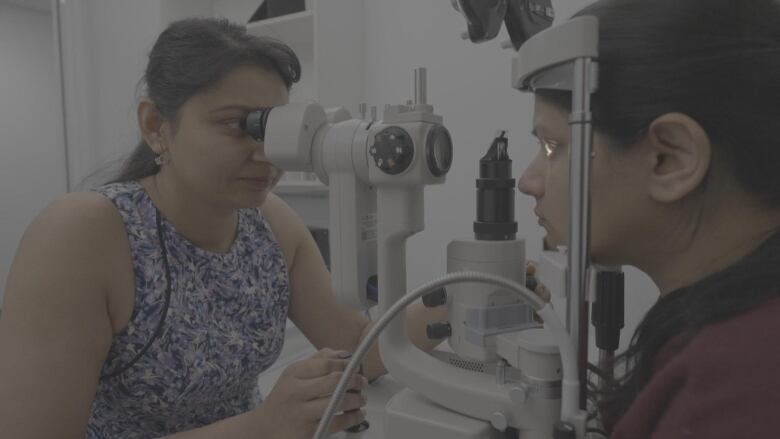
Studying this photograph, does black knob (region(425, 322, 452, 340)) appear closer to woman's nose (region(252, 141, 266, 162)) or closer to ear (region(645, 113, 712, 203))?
ear (region(645, 113, 712, 203))

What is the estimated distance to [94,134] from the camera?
237cm

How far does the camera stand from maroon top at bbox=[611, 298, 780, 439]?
1.17ft

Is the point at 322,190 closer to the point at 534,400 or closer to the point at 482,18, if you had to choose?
the point at 482,18

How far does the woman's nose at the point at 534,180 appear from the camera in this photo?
0.60 metres

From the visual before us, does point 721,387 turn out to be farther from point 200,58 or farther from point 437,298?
point 200,58

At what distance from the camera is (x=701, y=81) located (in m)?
0.49

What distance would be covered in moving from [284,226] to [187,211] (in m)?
0.28

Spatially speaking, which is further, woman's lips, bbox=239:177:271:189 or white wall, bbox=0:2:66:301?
white wall, bbox=0:2:66:301

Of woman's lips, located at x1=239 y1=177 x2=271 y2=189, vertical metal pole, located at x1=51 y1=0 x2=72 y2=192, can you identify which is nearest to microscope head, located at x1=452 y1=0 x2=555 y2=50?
woman's lips, located at x1=239 y1=177 x2=271 y2=189

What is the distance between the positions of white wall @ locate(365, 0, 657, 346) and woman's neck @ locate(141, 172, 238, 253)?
915mm

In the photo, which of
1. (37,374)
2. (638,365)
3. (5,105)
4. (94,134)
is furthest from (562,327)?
(5,105)

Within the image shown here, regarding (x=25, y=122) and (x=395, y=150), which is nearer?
(x=395, y=150)

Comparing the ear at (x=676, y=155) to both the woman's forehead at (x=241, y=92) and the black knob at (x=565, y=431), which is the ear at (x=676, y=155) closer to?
the black knob at (x=565, y=431)

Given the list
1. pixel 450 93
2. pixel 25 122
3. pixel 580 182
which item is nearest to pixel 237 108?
pixel 580 182
